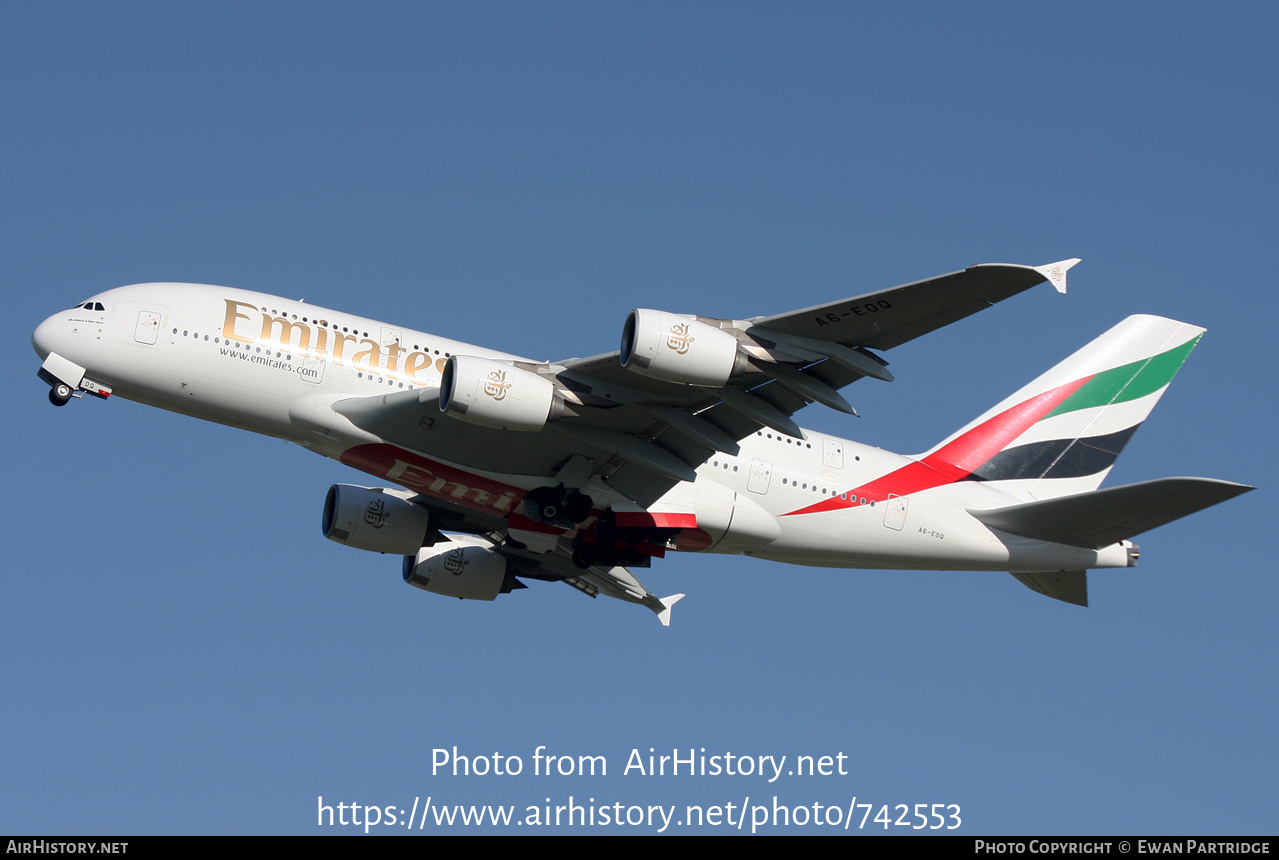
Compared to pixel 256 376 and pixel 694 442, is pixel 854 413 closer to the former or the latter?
pixel 694 442

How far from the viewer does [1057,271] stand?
18844 mm

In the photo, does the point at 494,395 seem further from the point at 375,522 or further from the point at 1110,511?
the point at 1110,511

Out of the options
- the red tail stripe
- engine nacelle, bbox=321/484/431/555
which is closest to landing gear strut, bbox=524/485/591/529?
engine nacelle, bbox=321/484/431/555

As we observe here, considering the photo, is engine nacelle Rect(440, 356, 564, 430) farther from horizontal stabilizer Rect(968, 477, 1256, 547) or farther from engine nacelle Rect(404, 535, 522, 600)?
horizontal stabilizer Rect(968, 477, 1256, 547)

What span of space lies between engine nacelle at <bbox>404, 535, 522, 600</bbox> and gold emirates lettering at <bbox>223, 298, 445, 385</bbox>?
695 centimetres

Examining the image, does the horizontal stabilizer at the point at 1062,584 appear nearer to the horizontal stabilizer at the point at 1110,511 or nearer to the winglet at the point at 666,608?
the horizontal stabilizer at the point at 1110,511

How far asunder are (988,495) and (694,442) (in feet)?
25.8

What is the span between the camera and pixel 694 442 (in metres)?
25.0

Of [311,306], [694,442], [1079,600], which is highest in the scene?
[311,306]

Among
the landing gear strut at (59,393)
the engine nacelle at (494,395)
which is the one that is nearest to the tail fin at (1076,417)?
the engine nacelle at (494,395)

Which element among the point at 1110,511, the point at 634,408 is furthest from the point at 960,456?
the point at 634,408

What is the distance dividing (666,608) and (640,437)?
26.1ft

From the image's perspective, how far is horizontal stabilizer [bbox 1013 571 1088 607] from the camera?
28672 millimetres

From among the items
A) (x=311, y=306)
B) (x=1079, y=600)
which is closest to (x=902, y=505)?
(x=1079, y=600)
